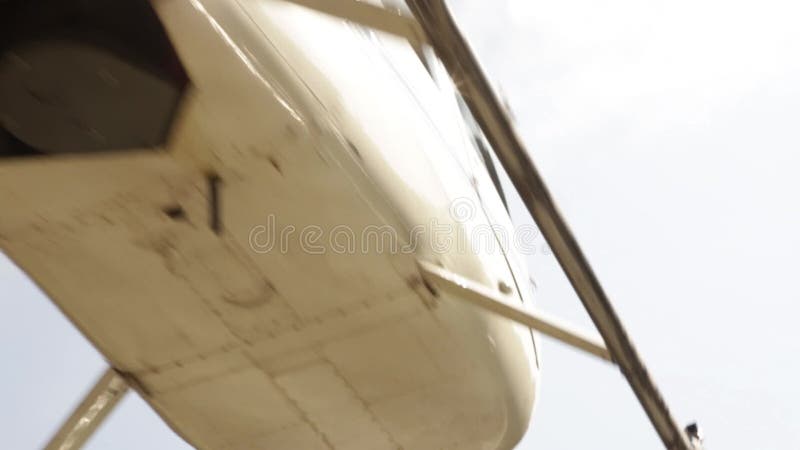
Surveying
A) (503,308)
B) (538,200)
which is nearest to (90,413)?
(503,308)

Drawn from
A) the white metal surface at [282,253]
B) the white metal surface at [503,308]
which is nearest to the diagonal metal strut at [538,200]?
the white metal surface at [503,308]

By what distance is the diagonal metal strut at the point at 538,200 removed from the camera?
317 cm

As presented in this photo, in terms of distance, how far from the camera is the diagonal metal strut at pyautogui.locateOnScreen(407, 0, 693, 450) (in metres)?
3.17

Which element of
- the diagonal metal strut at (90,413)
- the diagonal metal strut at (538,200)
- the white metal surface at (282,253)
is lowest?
the diagonal metal strut at (90,413)

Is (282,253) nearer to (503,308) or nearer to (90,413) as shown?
(503,308)

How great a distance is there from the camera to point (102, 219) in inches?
145

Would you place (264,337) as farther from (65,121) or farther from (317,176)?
(65,121)

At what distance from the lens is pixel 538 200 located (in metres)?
3.68

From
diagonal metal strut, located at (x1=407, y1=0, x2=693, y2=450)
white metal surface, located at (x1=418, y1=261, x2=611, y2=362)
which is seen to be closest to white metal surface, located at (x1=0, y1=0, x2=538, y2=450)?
white metal surface, located at (x1=418, y1=261, x2=611, y2=362)

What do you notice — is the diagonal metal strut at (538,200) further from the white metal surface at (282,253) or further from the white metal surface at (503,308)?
the white metal surface at (282,253)

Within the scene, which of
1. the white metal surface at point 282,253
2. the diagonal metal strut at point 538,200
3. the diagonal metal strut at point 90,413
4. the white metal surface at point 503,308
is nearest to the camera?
the diagonal metal strut at point 538,200

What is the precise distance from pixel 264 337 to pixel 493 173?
8.27 feet

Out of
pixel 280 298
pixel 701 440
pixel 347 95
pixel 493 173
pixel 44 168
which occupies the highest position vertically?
pixel 493 173

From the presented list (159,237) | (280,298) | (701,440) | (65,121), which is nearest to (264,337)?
(280,298)
